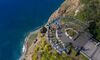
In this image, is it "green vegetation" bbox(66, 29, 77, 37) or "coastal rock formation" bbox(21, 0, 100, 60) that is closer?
"green vegetation" bbox(66, 29, 77, 37)

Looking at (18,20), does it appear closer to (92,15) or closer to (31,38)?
(31,38)

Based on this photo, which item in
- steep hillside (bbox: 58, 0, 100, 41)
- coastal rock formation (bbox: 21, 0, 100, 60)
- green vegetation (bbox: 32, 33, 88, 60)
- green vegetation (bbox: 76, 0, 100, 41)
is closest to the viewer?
green vegetation (bbox: 32, 33, 88, 60)

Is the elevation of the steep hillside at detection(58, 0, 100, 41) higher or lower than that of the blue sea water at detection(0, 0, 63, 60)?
lower

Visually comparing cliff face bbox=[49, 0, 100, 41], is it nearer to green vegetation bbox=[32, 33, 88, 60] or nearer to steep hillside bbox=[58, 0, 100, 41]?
steep hillside bbox=[58, 0, 100, 41]

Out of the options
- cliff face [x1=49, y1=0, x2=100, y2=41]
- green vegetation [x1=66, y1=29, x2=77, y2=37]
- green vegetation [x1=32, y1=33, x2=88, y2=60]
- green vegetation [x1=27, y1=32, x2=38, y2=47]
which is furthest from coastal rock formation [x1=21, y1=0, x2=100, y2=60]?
green vegetation [x1=27, y1=32, x2=38, y2=47]

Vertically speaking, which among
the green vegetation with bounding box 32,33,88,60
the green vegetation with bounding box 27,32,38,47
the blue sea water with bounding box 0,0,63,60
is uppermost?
the blue sea water with bounding box 0,0,63,60

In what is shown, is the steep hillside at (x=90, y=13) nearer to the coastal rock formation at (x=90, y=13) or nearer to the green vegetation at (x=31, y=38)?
the coastal rock formation at (x=90, y=13)

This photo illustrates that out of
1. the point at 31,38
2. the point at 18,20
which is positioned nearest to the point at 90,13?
the point at 31,38
